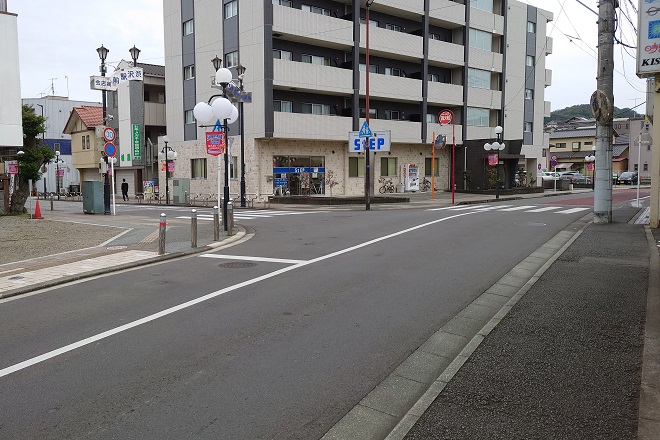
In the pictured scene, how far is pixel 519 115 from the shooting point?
176ft

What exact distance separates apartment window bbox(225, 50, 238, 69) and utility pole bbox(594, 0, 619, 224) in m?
25.1

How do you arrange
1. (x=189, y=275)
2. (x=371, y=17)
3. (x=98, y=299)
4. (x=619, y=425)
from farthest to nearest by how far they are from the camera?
(x=371, y=17) < (x=189, y=275) < (x=98, y=299) < (x=619, y=425)

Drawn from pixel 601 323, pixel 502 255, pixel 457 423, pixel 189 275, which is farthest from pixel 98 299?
pixel 502 255

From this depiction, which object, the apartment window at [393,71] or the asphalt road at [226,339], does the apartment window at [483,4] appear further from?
the asphalt road at [226,339]

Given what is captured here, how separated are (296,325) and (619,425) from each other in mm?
3791

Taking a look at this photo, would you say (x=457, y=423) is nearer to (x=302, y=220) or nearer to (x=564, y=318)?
(x=564, y=318)

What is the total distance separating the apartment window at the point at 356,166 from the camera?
41219mm

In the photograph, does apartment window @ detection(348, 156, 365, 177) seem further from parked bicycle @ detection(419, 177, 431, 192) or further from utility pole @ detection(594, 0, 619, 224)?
utility pole @ detection(594, 0, 619, 224)

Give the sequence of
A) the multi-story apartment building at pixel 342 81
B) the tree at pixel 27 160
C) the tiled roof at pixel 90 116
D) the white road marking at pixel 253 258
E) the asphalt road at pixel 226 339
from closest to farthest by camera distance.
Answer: the asphalt road at pixel 226 339 → the white road marking at pixel 253 258 → the tree at pixel 27 160 → the multi-story apartment building at pixel 342 81 → the tiled roof at pixel 90 116

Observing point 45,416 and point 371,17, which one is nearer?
point 45,416

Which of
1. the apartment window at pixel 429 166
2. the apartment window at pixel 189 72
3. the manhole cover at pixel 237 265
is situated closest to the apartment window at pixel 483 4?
the apartment window at pixel 429 166

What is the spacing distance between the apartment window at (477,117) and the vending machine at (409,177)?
8146 millimetres

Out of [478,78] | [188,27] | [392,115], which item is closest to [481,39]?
[478,78]

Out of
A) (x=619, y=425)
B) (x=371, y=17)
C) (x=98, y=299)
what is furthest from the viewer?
(x=371, y=17)
